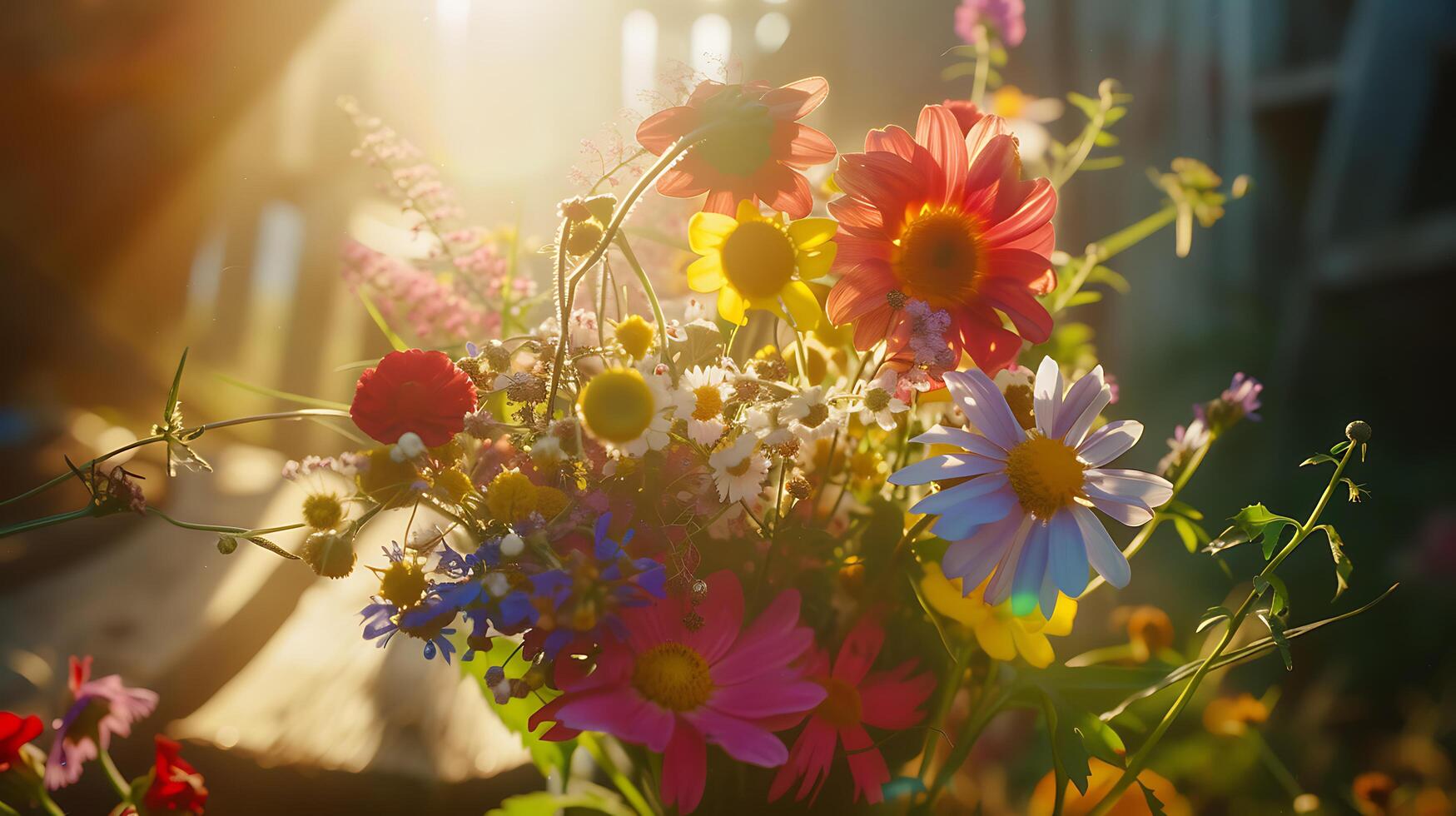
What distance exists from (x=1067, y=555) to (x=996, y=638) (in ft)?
0.21

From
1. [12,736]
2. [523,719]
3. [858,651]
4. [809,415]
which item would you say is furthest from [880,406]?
[12,736]

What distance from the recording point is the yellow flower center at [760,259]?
36 centimetres

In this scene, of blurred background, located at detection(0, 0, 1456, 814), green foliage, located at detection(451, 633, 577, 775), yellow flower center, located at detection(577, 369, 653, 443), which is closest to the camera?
yellow flower center, located at detection(577, 369, 653, 443)

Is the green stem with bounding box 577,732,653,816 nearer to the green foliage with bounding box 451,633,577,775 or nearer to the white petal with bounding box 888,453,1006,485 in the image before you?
the green foliage with bounding box 451,633,577,775

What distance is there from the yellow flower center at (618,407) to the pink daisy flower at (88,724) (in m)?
0.24

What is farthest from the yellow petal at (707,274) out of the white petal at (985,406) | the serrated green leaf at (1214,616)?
the serrated green leaf at (1214,616)

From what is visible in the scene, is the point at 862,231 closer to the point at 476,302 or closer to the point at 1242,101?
the point at 476,302

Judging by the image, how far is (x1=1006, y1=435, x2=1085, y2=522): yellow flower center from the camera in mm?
328

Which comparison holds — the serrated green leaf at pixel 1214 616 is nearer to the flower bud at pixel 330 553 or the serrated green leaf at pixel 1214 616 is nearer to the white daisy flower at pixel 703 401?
the white daisy flower at pixel 703 401

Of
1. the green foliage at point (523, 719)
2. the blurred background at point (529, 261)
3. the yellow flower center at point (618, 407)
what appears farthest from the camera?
the blurred background at point (529, 261)

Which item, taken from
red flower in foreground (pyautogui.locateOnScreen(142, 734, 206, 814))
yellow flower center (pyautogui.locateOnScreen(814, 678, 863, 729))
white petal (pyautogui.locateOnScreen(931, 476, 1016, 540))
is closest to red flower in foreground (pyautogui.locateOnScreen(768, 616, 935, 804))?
yellow flower center (pyautogui.locateOnScreen(814, 678, 863, 729))

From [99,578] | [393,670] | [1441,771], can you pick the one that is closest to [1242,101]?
[1441,771]

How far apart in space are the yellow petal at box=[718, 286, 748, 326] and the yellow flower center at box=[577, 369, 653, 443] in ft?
0.30

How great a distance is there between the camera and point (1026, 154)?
0.57 meters
